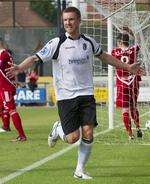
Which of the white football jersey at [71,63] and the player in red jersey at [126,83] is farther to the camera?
the player in red jersey at [126,83]

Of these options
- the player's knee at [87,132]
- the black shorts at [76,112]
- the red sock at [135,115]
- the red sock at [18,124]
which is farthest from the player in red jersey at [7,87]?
the player's knee at [87,132]

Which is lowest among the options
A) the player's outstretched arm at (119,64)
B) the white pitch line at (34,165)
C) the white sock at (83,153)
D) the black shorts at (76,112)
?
the white pitch line at (34,165)

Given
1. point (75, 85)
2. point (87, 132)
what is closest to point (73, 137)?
point (87, 132)

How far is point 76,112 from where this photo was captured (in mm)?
8906

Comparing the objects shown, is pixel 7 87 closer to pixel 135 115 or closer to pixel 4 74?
pixel 4 74

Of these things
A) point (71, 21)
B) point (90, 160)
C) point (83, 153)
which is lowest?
point (90, 160)

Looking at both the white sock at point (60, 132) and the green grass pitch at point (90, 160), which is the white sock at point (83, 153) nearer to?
the green grass pitch at point (90, 160)

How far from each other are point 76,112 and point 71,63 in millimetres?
589

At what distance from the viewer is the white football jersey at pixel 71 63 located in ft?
29.0

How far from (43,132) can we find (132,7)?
13.1ft

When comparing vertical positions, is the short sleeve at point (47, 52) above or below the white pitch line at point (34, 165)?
above

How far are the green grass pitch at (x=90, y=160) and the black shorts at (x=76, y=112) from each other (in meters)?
0.64

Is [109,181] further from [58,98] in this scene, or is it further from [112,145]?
[112,145]

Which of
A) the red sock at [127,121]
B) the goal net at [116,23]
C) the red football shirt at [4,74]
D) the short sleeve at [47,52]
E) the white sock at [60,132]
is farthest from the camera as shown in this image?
the red football shirt at [4,74]
